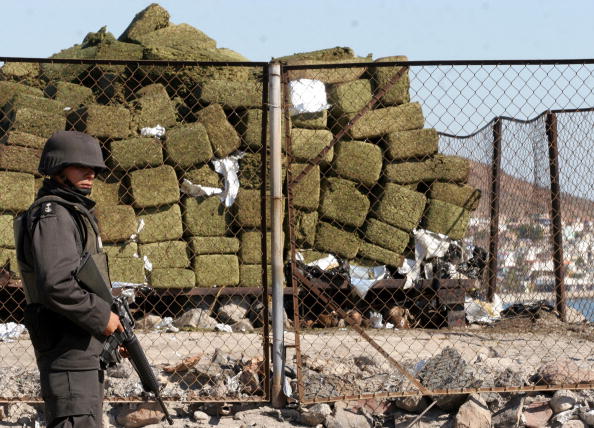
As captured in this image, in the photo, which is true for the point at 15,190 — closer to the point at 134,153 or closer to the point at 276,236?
the point at 134,153

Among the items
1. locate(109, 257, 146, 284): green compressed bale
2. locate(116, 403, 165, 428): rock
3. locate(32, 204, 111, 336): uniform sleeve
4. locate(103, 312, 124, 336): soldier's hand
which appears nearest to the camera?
locate(32, 204, 111, 336): uniform sleeve

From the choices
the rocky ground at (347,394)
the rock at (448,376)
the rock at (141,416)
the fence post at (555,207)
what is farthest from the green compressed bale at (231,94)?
the rock at (141,416)

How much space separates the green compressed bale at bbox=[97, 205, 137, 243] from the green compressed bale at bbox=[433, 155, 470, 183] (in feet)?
9.38

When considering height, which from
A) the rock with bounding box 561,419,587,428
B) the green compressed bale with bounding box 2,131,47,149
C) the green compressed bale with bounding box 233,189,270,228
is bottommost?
the rock with bounding box 561,419,587,428

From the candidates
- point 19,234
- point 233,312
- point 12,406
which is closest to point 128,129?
point 233,312

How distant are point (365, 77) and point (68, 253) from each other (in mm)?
5467


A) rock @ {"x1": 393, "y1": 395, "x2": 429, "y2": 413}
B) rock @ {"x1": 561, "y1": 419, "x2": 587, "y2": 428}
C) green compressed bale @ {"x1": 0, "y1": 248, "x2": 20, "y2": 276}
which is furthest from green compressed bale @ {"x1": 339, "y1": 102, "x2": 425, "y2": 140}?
rock @ {"x1": 561, "y1": 419, "x2": 587, "y2": 428}

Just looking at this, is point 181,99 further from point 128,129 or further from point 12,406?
point 12,406

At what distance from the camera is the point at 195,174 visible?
8.09 meters

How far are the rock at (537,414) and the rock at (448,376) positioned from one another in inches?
12.7

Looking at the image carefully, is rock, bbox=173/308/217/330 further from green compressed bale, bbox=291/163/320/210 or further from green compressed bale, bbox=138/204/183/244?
green compressed bale, bbox=291/163/320/210

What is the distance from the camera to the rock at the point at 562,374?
520 centimetres

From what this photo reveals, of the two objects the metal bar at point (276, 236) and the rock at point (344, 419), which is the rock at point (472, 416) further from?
the metal bar at point (276, 236)

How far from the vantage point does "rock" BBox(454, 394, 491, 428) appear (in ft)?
16.2
